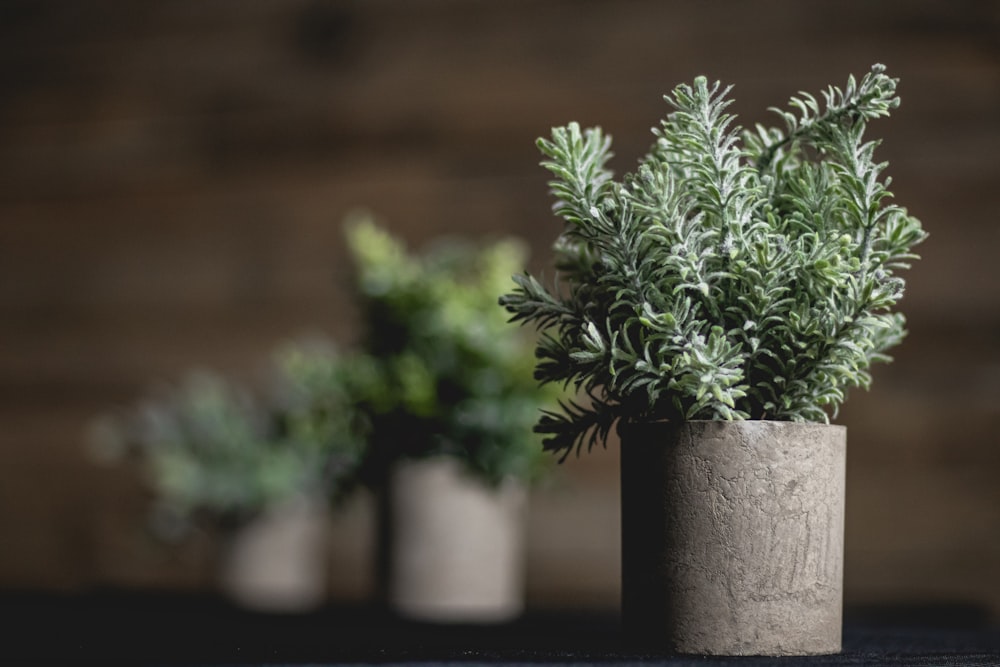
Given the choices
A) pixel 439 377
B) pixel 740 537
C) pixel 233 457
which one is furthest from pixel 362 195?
pixel 740 537

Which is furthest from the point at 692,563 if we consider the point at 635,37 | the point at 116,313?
the point at 116,313

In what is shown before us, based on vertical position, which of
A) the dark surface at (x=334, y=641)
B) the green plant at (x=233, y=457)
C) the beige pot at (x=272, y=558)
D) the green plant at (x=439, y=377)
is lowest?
the beige pot at (x=272, y=558)

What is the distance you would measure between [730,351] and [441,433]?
2.11 ft

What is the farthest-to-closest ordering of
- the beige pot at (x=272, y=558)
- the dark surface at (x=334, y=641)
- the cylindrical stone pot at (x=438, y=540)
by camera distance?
the beige pot at (x=272, y=558) < the cylindrical stone pot at (x=438, y=540) < the dark surface at (x=334, y=641)

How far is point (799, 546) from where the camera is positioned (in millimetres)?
587

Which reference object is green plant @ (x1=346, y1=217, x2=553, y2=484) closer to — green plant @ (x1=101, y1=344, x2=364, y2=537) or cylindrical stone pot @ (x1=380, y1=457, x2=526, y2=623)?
cylindrical stone pot @ (x1=380, y1=457, x2=526, y2=623)

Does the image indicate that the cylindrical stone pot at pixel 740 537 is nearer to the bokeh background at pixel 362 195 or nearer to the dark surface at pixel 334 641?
the dark surface at pixel 334 641

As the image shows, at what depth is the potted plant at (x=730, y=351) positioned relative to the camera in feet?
1.90

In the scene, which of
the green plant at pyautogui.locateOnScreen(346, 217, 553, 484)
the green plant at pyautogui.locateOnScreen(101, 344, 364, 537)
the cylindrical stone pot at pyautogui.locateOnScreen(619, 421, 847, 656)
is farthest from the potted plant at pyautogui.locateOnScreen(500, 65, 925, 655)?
the green plant at pyautogui.locateOnScreen(101, 344, 364, 537)

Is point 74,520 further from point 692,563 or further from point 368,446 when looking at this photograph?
point 692,563

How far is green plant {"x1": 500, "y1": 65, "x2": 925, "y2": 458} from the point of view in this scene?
1.90ft

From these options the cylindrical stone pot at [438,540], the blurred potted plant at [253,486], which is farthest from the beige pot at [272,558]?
the cylindrical stone pot at [438,540]

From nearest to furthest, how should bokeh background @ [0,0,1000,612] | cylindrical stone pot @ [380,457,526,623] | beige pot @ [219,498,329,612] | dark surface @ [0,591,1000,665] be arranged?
dark surface @ [0,591,1000,665]
cylindrical stone pot @ [380,457,526,623]
beige pot @ [219,498,329,612]
bokeh background @ [0,0,1000,612]

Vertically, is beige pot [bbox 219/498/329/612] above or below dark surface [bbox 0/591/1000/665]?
below
